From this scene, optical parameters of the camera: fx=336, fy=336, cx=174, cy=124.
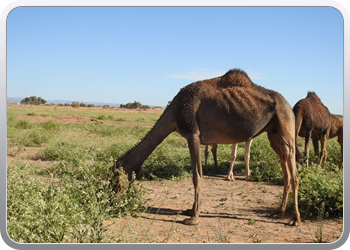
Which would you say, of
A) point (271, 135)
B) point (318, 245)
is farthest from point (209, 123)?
point (318, 245)

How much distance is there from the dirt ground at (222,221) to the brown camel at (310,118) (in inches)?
94.5

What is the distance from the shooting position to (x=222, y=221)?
682 centimetres

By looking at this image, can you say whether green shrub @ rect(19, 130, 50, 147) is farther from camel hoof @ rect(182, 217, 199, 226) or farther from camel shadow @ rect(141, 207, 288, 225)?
camel hoof @ rect(182, 217, 199, 226)

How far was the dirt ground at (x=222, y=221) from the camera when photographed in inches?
225

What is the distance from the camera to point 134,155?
689 cm

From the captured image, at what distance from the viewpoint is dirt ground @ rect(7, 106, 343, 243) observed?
5719 mm

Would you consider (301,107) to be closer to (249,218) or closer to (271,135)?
(271,135)

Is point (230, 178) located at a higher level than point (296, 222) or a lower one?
higher

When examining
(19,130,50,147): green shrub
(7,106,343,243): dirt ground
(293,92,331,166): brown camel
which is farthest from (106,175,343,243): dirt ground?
(19,130,50,147): green shrub

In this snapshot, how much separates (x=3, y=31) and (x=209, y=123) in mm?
3855

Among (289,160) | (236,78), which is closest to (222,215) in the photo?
(289,160)

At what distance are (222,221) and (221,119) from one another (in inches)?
81.9

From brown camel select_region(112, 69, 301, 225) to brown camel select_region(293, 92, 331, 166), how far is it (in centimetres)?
438

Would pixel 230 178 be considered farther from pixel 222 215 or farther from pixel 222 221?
pixel 222 221
